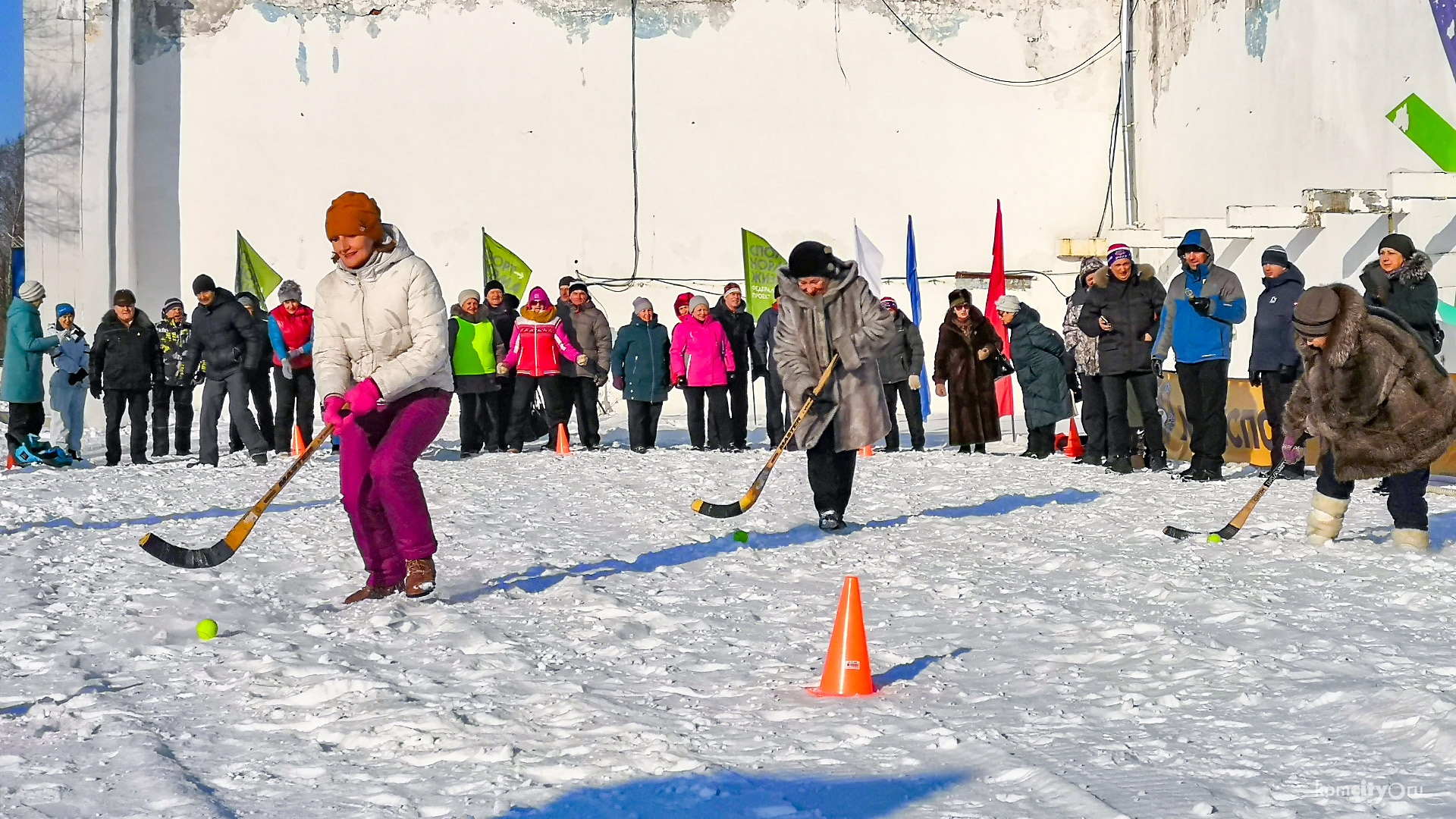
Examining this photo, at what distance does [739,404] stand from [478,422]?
8.39 feet

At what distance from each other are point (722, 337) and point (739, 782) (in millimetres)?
10616

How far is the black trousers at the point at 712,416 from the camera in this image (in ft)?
45.3

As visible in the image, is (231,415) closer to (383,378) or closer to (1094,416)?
(1094,416)

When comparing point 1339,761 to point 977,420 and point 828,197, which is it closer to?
point 977,420

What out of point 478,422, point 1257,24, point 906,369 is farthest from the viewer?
point 1257,24

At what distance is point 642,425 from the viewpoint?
45.3ft

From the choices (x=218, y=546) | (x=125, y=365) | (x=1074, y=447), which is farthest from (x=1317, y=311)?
(x=125, y=365)

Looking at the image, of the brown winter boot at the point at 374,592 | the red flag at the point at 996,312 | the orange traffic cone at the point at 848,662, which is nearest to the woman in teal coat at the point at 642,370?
the red flag at the point at 996,312

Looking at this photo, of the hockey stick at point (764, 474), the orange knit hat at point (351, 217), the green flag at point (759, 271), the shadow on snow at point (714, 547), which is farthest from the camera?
the green flag at point (759, 271)

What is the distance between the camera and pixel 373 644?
4.73 metres

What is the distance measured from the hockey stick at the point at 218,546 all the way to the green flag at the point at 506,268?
14.3 m

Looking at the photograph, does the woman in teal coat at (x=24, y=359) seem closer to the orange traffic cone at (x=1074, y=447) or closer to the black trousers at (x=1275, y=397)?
the orange traffic cone at (x=1074, y=447)

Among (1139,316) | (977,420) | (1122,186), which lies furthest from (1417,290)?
(1122,186)

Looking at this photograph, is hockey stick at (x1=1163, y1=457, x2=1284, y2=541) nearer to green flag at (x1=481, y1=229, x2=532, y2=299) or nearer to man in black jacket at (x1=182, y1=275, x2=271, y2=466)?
man in black jacket at (x1=182, y1=275, x2=271, y2=466)
